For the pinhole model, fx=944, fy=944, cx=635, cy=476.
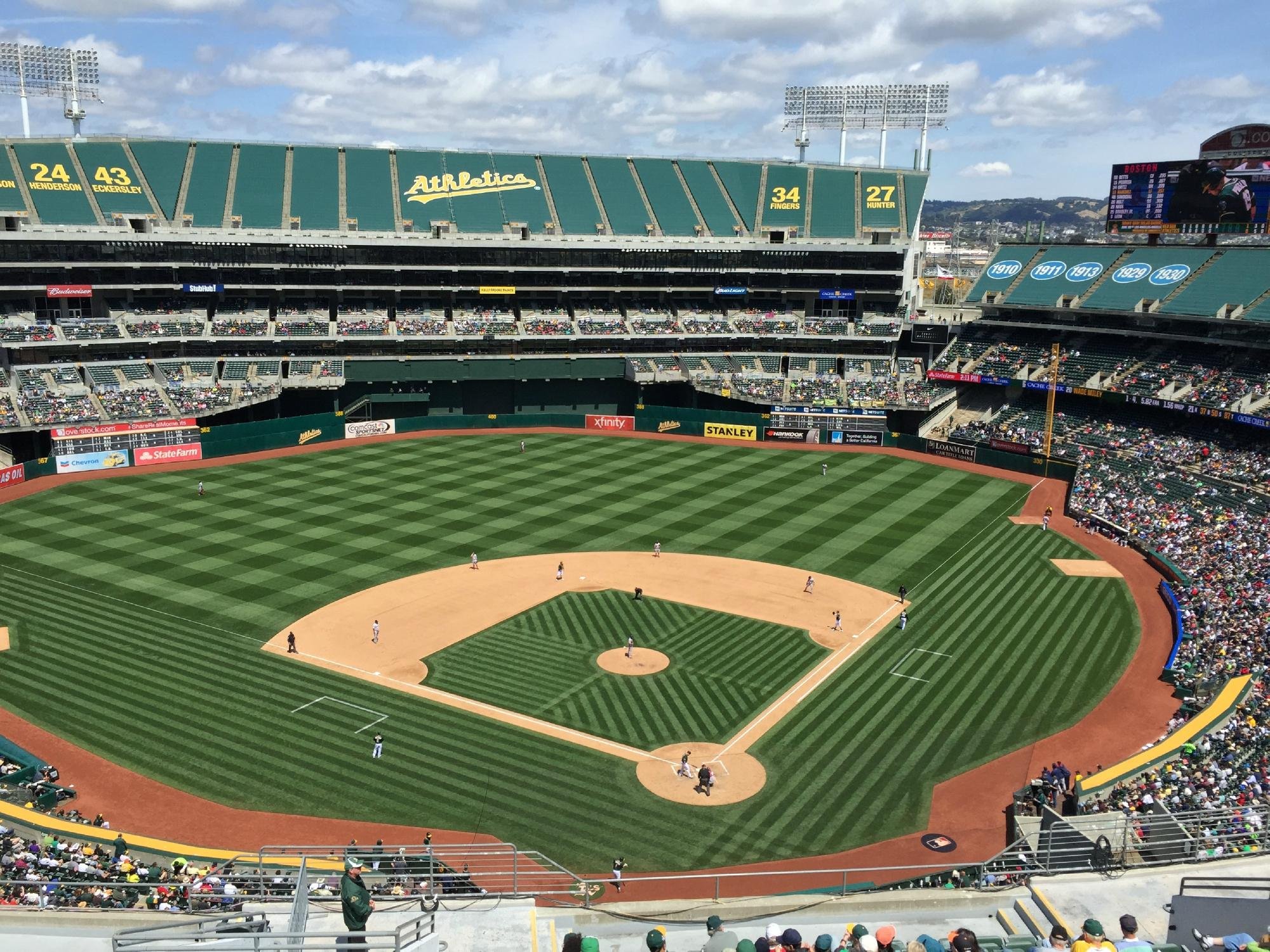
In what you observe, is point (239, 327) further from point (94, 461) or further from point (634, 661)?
point (634, 661)

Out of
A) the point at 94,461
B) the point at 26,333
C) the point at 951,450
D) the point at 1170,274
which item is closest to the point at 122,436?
the point at 94,461

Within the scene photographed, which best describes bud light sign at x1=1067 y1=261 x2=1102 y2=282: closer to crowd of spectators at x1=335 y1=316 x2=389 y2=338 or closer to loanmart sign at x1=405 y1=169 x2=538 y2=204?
loanmart sign at x1=405 y1=169 x2=538 y2=204

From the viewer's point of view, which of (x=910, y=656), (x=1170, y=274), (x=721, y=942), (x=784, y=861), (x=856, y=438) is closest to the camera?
(x=721, y=942)

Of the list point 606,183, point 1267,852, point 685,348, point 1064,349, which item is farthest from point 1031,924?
point 606,183

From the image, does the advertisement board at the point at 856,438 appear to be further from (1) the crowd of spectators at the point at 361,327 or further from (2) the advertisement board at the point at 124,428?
(2) the advertisement board at the point at 124,428

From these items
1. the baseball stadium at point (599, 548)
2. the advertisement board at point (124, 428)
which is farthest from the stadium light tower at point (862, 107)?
the advertisement board at point (124, 428)

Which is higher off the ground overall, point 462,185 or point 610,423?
point 462,185
